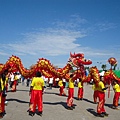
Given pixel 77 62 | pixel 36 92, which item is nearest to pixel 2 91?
pixel 36 92

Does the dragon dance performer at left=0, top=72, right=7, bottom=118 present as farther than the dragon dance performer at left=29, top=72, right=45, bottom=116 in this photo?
No

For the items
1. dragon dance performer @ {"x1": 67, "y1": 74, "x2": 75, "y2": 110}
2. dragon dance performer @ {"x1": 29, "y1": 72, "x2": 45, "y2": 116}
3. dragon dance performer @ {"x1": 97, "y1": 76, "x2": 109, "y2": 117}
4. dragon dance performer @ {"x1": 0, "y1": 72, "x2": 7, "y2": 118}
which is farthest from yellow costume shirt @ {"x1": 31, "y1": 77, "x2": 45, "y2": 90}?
dragon dance performer @ {"x1": 97, "y1": 76, "x2": 109, "y2": 117}

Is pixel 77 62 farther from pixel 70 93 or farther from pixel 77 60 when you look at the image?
pixel 70 93

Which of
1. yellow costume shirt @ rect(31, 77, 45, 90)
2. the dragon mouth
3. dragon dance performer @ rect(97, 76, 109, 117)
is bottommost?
dragon dance performer @ rect(97, 76, 109, 117)

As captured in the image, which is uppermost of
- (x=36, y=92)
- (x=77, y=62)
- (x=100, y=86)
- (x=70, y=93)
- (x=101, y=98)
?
(x=77, y=62)

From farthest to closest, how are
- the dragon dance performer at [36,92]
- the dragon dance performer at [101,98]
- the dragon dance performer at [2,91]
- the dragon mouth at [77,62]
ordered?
the dragon mouth at [77,62]
the dragon dance performer at [101,98]
the dragon dance performer at [36,92]
the dragon dance performer at [2,91]

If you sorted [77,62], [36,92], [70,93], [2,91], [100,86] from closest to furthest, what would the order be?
[2,91]
[36,92]
[100,86]
[77,62]
[70,93]

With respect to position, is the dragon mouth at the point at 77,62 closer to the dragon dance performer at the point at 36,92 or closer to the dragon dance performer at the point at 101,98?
the dragon dance performer at the point at 101,98

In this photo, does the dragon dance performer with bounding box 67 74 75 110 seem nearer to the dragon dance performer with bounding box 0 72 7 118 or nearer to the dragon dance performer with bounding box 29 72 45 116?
the dragon dance performer with bounding box 29 72 45 116

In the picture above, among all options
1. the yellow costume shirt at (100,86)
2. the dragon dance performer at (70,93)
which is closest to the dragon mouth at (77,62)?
the dragon dance performer at (70,93)

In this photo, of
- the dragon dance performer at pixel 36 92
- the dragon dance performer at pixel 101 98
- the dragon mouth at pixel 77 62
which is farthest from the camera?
the dragon mouth at pixel 77 62

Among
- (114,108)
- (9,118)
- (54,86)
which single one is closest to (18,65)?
(9,118)

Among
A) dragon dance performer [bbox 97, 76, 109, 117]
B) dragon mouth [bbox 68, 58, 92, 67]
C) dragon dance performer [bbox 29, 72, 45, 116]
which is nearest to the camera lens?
dragon dance performer [bbox 29, 72, 45, 116]

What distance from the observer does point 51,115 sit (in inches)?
355
